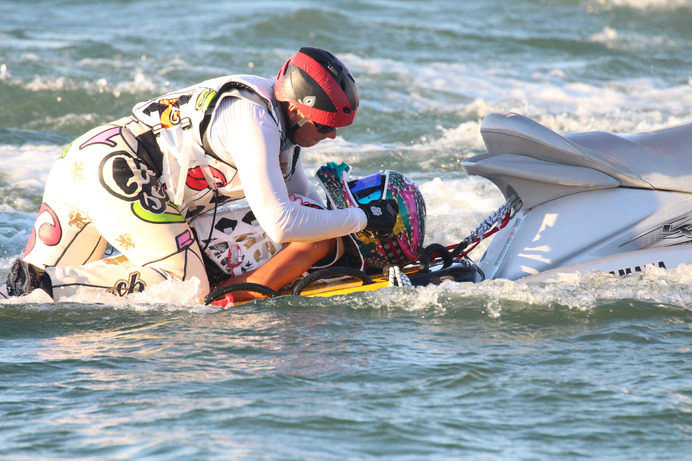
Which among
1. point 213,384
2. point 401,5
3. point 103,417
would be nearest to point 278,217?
point 213,384

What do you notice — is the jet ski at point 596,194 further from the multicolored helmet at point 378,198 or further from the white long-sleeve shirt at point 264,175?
the white long-sleeve shirt at point 264,175

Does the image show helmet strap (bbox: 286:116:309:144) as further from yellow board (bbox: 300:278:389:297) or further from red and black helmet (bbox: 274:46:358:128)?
yellow board (bbox: 300:278:389:297)

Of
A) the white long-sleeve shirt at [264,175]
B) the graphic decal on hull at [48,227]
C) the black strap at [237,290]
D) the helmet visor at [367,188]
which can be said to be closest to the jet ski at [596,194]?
the helmet visor at [367,188]

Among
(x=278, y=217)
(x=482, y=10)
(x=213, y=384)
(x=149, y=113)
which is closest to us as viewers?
(x=213, y=384)

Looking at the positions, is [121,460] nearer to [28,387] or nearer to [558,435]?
[28,387]

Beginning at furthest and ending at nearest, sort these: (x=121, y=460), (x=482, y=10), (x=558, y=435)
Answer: (x=482, y=10) → (x=558, y=435) → (x=121, y=460)

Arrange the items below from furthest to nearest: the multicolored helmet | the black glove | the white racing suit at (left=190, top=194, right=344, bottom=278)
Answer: the white racing suit at (left=190, top=194, right=344, bottom=278) → the multicolored helmet → the black glove

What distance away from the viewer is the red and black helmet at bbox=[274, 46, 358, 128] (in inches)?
150

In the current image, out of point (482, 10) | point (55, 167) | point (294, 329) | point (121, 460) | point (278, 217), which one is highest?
point (482, 10)

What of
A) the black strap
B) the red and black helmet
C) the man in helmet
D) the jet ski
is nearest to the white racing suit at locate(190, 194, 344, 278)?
the man in helmet

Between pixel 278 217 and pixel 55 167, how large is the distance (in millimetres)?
1266

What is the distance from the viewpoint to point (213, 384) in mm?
3326

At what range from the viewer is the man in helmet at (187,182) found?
3.73 m

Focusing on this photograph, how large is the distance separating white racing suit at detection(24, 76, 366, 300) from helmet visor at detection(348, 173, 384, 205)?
25 centimetres
